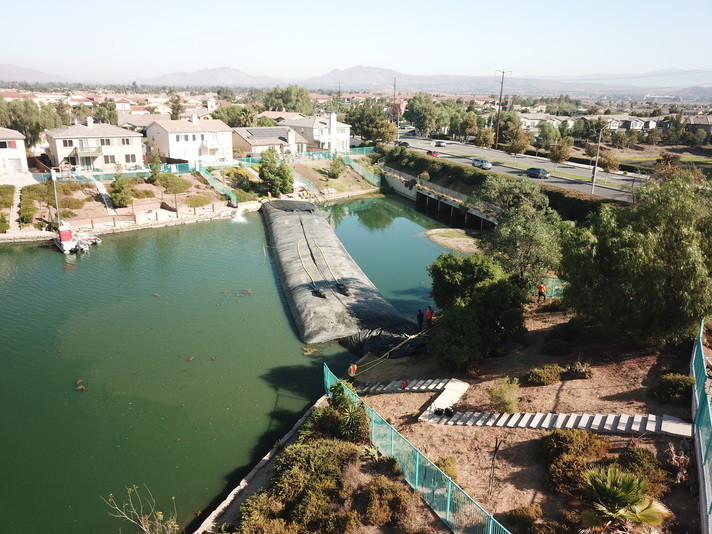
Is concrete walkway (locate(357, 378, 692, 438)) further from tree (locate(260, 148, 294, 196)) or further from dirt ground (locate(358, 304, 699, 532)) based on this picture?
tree (locate(260, 148, 294, 196))

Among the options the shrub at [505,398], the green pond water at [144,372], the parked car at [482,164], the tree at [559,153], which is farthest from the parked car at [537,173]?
the shrub at [505,398]

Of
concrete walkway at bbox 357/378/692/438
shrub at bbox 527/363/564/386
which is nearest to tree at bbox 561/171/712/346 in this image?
shrub at bbox 527/363/564/386

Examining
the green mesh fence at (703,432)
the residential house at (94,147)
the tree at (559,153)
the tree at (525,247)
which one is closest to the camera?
the green mesh fence at (703,432)

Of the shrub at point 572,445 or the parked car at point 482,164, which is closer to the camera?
the shrub at point 572,445

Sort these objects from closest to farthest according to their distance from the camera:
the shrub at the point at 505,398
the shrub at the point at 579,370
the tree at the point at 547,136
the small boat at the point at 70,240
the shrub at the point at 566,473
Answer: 1. the shrub at the point at 566,473
2. the shrub at the point at 505,398
3. the shrub at the point at 579,370
4. the small boat at the point at 70,240
5. the tree at the point at 547,136

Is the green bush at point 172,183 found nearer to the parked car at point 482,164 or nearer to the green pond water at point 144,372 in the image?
the green pond water at point 144,372

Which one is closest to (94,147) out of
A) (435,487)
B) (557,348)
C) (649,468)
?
(557,348)

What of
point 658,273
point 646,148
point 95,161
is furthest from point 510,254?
point 646,148

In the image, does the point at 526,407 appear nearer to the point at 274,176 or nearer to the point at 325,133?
the point at 274,176
